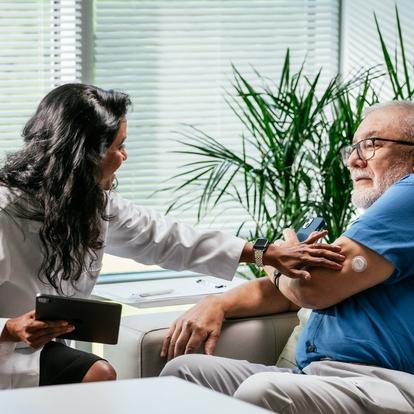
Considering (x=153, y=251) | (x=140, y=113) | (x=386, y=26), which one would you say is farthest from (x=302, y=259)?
(x=386, y=26)

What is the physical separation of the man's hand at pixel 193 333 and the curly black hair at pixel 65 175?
372mm

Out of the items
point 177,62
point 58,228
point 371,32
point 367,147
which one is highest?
point 371,32

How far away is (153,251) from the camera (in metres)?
3.36

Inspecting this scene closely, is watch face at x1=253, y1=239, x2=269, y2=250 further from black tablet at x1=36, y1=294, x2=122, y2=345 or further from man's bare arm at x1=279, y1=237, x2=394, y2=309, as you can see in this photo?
black tablet at x1=36, y1=294, x2=122, y2=345

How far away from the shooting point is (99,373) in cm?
288

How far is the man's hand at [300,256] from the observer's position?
116 inches

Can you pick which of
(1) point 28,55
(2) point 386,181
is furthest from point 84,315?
(1) point 28,55

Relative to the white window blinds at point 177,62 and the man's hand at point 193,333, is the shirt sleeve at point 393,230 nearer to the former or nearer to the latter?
the man's hand at point 193,333

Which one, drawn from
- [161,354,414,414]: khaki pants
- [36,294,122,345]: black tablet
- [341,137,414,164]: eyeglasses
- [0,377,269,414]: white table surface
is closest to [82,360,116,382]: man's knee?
[36,294,122,345]: black tablet

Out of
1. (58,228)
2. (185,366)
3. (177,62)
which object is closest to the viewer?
(58,228)

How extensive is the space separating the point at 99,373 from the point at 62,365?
12 cm

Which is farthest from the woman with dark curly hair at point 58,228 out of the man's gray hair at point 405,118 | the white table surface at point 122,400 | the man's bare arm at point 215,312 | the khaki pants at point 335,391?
the white table surface at point 122,400

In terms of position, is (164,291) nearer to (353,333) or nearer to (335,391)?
(353,333)

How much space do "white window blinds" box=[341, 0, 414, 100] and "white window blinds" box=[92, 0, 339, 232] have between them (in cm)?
25
